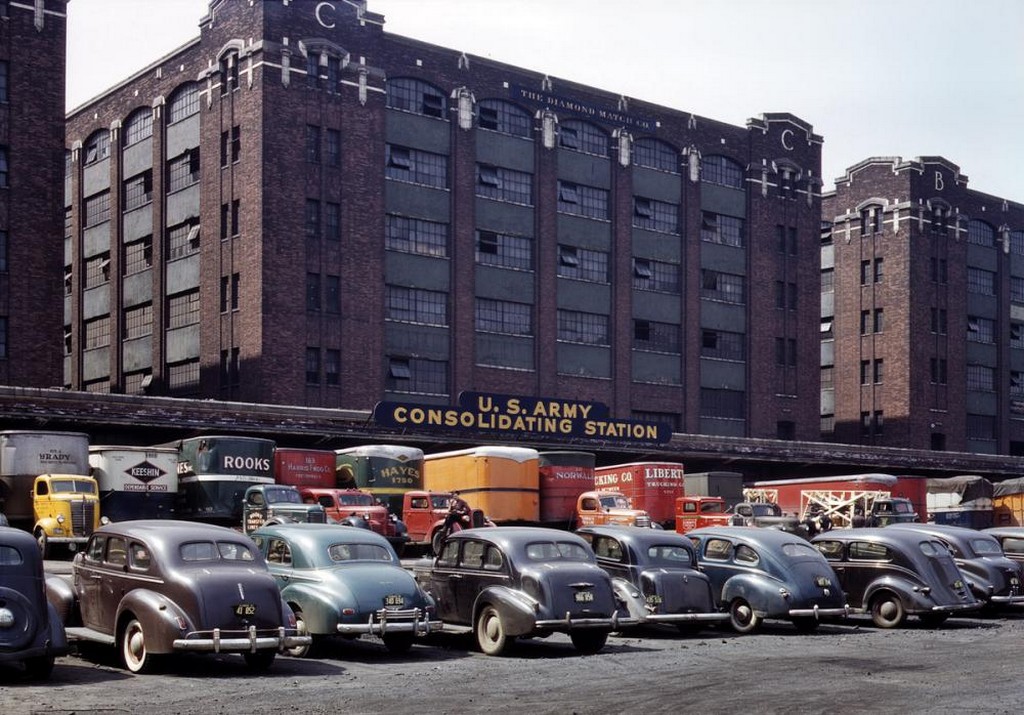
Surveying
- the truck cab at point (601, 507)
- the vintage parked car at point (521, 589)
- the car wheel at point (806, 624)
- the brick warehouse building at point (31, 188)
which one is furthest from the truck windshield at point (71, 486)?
the car wheel at point (806, 624)

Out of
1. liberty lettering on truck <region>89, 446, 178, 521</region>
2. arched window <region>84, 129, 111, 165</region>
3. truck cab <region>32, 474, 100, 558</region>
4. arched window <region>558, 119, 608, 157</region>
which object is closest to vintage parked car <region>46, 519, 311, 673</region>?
truck cab <region>32, 474, 100, 558</region>

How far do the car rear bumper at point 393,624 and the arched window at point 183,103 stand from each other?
174 feet

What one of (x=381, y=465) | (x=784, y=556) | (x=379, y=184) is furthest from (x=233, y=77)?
(x=784, y=556)

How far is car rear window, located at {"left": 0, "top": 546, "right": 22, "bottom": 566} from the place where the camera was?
17594 millimetres

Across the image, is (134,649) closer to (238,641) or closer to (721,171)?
(238,641)

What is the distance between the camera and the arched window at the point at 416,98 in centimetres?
6881

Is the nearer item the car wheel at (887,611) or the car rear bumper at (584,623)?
the car rear bumper at (584,623)

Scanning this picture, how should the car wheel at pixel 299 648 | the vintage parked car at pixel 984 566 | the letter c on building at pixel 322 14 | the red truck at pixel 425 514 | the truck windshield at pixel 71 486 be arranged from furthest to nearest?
the letter c on building at pixel 322 14
the red truck at pixel 425 514
the truck windshield at pixel 71 486
the vintage parked car at pixel 984 566
the car wheel at pixel 299 648

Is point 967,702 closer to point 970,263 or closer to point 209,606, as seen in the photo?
point 209,606

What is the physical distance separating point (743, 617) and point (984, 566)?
7.28 m

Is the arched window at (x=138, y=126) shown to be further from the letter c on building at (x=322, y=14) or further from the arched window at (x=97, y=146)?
the letter c on building at (x=322, y=14)

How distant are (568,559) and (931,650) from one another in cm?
601

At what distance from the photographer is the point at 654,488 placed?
50.5m

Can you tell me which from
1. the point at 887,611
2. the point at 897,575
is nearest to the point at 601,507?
the point at 887,611
